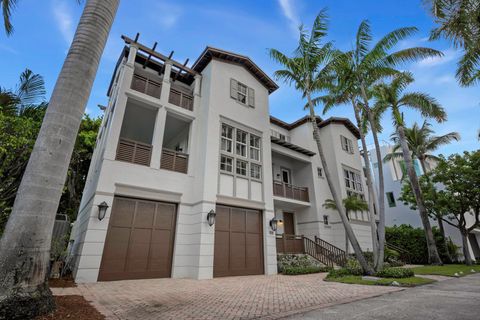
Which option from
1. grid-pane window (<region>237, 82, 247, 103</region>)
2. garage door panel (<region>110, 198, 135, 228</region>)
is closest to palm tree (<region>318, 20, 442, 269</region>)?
grid-pane window (<region>237, 82, 247, 103</region>)

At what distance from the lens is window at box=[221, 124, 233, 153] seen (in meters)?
12.5

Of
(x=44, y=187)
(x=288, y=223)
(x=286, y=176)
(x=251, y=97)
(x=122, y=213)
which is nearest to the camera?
(x=44, y=187)

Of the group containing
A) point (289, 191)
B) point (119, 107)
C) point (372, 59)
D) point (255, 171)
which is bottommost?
point (289, 191)

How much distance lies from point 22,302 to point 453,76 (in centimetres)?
1578

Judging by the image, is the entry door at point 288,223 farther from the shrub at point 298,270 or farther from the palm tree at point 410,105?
the palm tree at point 410,105

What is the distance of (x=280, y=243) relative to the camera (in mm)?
13852

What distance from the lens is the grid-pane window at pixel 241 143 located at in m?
13.0

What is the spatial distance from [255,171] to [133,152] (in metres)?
6.24

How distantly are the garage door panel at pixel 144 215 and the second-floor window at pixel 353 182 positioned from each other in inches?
607

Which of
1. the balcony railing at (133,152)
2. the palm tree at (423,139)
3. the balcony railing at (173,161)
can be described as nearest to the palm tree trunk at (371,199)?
the balcony railing at (173,161)

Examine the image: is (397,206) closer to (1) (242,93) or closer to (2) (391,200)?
(2) (391,200)

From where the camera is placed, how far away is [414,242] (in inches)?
722

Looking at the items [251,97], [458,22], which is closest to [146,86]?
[251,97]

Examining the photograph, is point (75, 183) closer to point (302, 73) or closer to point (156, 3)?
point (156, 3)
